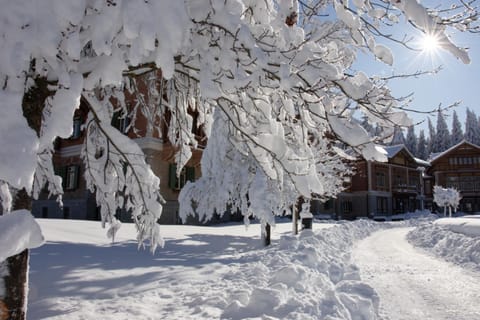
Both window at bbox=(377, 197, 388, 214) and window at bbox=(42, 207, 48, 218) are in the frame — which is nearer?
window at bbox=(42, 207, 48, 218)

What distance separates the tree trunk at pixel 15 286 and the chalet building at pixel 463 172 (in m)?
60.9

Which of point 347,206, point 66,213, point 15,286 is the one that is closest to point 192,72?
point 15,286

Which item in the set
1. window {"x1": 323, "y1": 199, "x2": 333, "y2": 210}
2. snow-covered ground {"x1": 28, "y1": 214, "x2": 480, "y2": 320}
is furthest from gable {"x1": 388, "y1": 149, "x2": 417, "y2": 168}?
snow-covered ground {"x1": 28, "y1": 214, "x2": 480, "y2": 320}

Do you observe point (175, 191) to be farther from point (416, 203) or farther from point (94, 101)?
point (416, 203)

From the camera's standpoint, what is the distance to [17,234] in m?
1.72

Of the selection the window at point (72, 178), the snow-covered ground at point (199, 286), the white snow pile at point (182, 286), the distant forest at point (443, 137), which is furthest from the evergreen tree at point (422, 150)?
the white snow pile at point (182, 286)

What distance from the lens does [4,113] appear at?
1663 mm

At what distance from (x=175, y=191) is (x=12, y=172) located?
20.5 metres

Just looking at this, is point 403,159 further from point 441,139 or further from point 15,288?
point 15,288

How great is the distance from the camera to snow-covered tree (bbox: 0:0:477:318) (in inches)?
67.9

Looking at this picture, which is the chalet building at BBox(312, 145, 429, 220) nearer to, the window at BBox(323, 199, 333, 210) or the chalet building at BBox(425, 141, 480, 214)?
the window at BBox(323, 199, 333, 210)

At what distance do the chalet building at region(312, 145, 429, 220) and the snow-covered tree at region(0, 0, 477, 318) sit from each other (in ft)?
125

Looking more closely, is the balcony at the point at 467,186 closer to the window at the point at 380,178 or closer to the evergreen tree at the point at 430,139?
the window at the point at 380,178

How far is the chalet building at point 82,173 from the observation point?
20.8 m
